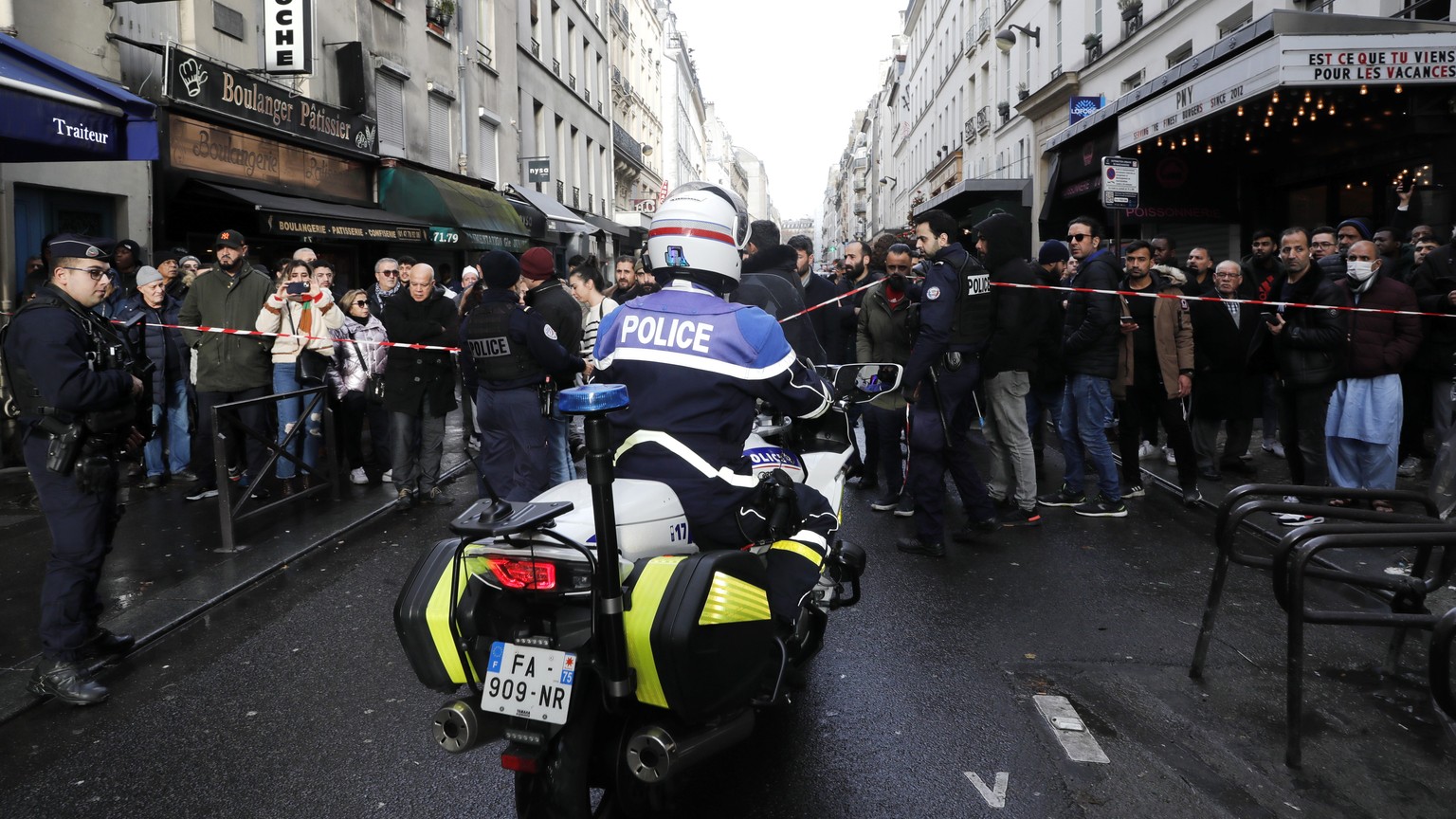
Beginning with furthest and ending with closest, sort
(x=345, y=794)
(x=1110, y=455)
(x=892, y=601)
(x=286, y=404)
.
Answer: (x=286, y=404), (x=1110, y=455), (x=892, y=601), (x=345, y=794)

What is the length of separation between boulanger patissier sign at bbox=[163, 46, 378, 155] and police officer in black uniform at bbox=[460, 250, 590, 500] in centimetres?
763

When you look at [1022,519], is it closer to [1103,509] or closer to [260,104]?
[1103,509]

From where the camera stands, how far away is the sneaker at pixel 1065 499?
298 inches

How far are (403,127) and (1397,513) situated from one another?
713 inches

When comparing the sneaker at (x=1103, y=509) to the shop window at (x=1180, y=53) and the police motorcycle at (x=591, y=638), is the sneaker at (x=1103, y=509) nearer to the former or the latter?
the police motorcycle at (x=591, y=638)

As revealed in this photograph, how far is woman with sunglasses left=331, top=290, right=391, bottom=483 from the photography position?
27.9ft

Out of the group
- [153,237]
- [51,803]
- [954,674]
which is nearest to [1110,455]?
[954,674]

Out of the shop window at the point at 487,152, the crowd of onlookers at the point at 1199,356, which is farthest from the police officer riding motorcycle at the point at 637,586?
the shop window at the point at 487,152

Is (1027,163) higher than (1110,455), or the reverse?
(1027,163)

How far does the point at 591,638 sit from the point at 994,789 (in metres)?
1.54

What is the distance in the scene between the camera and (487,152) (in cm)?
2355

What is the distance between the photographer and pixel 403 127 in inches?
744

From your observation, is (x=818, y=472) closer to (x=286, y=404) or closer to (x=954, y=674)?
(x=954, y=674)

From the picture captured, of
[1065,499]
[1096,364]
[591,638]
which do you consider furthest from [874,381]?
[1065,499]
